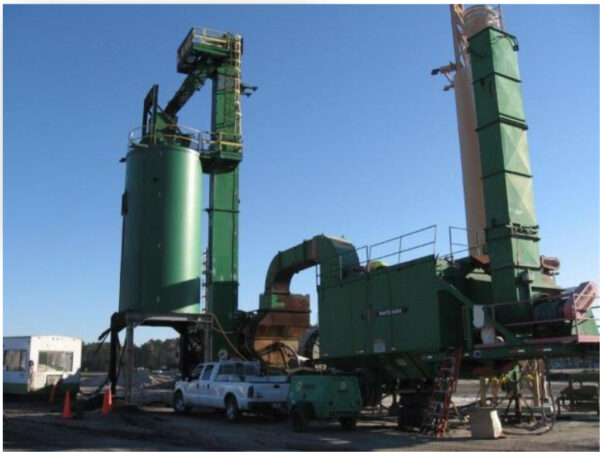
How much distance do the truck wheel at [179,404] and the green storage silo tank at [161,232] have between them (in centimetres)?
423

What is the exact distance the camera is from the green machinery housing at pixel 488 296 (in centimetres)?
1502

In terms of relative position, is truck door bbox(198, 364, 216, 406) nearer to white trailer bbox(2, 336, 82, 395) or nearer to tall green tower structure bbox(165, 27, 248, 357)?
tall green tower structure bbox(165, 27, 248, 357)

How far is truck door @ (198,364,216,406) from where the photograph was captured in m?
20.3

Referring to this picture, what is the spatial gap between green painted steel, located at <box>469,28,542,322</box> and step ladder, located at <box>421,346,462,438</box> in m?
1.73

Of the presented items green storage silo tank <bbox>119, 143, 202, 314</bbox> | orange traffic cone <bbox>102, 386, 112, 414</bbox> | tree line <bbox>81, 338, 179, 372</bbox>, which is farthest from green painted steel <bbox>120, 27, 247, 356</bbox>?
tree line <bbox>81, 338, 179, 372</bbox>

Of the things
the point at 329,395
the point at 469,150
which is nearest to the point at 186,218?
the point at 329,395

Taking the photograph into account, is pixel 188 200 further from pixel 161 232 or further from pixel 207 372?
pixel 207 372

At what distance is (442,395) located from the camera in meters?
16.2

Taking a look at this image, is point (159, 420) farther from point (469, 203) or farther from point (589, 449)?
point (469, 203)

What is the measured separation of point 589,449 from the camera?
13.3 m

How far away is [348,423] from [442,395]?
2.87 m

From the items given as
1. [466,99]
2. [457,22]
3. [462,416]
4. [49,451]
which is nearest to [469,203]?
[466,99]

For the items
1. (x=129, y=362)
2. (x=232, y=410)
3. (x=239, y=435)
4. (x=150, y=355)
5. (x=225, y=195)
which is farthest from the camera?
(x=150, y=355)

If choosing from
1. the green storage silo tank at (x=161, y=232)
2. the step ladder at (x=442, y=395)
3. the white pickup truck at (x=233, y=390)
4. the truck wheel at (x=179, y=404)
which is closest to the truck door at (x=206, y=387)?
the white pickup truck at (x=233, y=390)
